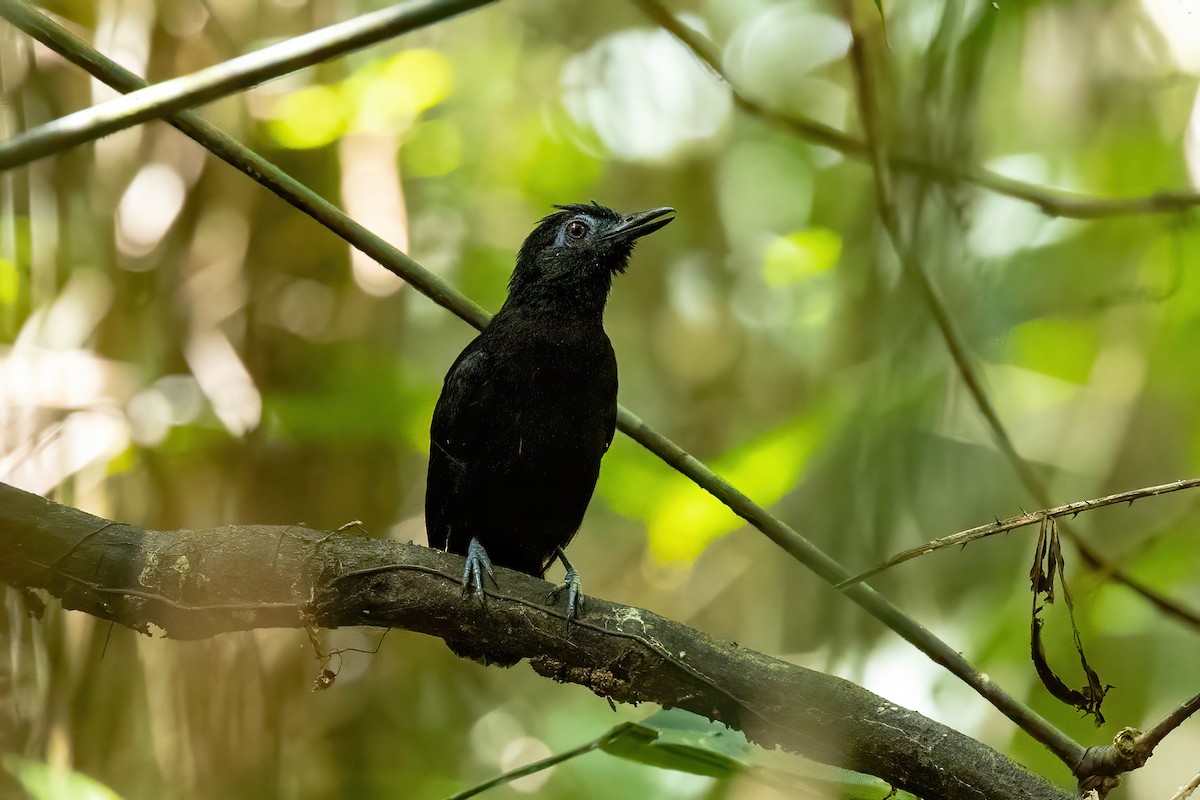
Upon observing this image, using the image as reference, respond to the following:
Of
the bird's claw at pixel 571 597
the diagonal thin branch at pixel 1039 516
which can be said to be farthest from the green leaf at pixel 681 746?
the diagonal thin branch at pixel 1039 516

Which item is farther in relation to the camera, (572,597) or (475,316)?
(475,316)

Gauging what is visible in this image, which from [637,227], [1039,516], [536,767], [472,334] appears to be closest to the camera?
[1039,516]

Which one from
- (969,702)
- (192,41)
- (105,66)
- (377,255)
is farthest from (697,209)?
(105,66)

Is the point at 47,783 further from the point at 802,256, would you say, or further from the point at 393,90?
the point at 802,256

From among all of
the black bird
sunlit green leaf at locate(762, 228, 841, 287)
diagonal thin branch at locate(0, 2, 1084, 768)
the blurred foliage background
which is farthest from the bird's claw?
sunlit green leaf at locate(762, 228, 841, 287)

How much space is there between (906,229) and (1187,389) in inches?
142

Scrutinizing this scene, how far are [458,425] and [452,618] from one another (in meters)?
1.17

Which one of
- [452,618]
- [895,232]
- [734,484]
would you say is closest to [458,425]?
[734,484]

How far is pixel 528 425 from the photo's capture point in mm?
3600

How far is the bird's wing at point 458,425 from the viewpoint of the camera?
3656mm

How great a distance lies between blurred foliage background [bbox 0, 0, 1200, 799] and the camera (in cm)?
331

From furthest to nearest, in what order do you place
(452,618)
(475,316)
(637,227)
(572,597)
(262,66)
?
(637,227)
(475,316)
(572,597)
(452,618)
(262,66)

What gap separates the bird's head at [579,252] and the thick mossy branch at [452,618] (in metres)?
1.53

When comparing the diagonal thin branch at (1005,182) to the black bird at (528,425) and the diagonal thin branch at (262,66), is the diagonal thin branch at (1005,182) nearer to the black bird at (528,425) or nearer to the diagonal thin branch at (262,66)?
the black bird at (528,425)
